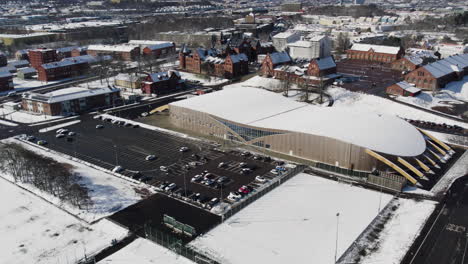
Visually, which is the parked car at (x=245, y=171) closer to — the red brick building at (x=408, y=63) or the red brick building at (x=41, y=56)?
the red brick building at (x=408, y=63)

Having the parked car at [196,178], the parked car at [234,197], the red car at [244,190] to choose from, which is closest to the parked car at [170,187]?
the parked car at [196,178]

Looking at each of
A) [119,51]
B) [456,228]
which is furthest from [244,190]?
[119,51]

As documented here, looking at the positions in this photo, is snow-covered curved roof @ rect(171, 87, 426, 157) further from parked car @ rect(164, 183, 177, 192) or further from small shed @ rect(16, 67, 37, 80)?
small shed @ rect(16, 67, 37, 80)

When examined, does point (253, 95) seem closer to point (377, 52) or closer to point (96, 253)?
point (96, 253)

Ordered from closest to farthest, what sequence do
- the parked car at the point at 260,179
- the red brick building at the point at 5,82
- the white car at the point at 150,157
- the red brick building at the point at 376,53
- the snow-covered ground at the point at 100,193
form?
the snow-covered ground at the point at 100,193 < the parked car at the point at 260,179 < the white car at the point at 150,157 < the red brick building at the point at 5,82 < the red brick building at the point at 376,53

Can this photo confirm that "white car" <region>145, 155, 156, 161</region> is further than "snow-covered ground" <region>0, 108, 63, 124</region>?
No

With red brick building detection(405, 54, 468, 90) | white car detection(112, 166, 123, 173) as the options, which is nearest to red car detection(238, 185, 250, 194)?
white car detection(112, 166, 123, 173)
